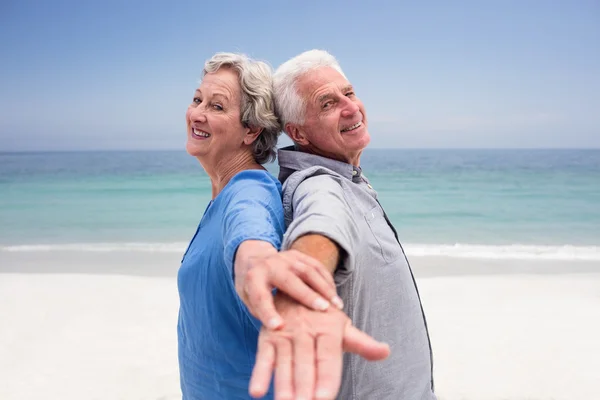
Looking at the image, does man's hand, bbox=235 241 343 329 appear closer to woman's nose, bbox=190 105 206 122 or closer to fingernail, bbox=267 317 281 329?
fingernail, bbox=267 317 281 329

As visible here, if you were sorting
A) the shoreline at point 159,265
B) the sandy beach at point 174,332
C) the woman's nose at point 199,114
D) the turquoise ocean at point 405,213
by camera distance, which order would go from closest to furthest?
1. the woman's nose at point 199,114
2. the sandy beach at point 174,332
3. the shoreline at point 159,265
4. the turquoise ocean at point 405,213

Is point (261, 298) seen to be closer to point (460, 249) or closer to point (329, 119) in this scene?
point (329, 119)

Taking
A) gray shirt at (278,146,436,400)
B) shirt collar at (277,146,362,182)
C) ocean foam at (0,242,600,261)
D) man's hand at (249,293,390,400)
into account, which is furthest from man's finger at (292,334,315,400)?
ocean foam at (0,242,600,261)

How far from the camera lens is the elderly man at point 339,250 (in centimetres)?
78

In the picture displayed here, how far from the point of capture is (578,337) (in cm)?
491

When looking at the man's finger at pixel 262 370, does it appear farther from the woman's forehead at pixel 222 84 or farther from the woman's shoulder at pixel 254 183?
the woman's forehead at pixel 222 84

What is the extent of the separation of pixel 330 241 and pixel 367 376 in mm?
656

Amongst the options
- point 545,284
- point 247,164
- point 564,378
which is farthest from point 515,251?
point 247,164

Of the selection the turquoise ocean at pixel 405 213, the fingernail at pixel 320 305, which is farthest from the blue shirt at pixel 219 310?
the turquoise ocean at pixel 405 213

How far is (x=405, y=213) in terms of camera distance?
15.6 m

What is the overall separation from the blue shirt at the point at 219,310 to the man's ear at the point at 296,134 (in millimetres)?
292

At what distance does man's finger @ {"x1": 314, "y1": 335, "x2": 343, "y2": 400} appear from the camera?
70 centimetres

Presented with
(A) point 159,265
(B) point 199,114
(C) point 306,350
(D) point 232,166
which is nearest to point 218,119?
(B) point 199,114

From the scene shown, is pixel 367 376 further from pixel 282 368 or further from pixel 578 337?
pixel 578 337
